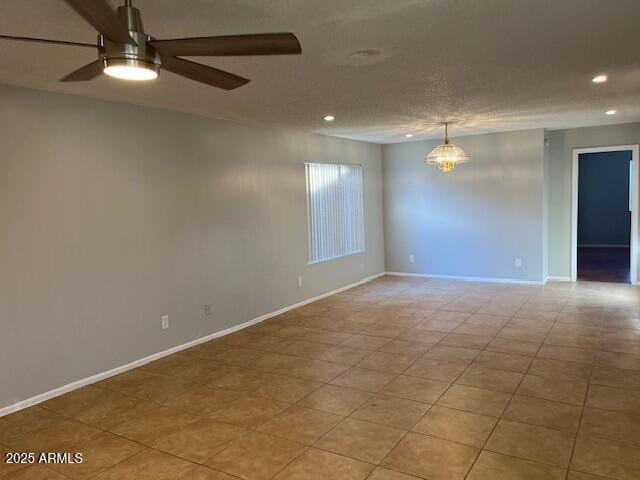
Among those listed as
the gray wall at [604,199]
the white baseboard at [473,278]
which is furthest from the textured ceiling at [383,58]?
the gray wall at [604,199]

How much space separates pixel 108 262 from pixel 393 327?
9.75 feet

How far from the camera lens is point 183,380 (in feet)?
12.6

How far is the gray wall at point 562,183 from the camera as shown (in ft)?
22.6

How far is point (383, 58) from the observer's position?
2979 mm

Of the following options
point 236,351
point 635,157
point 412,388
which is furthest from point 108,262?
point 635,157

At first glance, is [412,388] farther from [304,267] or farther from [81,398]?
[304,267]

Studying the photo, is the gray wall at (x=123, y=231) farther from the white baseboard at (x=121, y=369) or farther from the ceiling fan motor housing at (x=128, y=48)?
the ceiling fan motor housing at (x=128, y=48)

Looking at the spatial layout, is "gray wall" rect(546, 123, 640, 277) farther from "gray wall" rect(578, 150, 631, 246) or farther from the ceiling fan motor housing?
the ceiling fan motor housing

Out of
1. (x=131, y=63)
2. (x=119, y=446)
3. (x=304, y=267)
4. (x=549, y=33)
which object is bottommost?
(x=119, y=446)

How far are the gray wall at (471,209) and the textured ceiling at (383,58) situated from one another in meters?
1.88

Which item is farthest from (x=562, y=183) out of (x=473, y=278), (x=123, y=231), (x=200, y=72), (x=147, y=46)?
(x=147, y=46)

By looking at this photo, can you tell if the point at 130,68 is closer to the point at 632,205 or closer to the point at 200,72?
the point at 200,72

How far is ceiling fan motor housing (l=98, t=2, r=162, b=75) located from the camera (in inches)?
69.0

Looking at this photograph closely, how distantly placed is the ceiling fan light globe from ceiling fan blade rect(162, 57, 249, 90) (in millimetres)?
102
